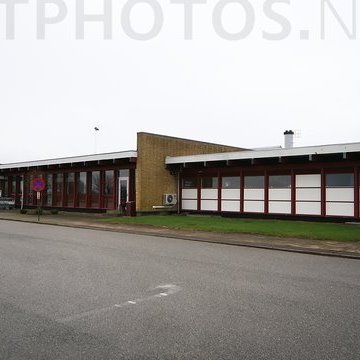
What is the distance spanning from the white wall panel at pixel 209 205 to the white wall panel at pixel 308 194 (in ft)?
17.8

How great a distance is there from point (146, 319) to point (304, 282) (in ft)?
11.7

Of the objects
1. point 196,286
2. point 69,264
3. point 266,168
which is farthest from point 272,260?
point 266,168

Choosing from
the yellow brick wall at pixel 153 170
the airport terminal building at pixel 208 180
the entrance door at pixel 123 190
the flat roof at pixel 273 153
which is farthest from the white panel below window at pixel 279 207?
the entrance door at pixel 123 190

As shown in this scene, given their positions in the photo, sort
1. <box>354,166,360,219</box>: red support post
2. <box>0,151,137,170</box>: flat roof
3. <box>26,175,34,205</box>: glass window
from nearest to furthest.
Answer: <box>354,166,360,219</box>: red support post, <box>0,151,137,170</box>: flat roof, <box>26,175,34,205</box>: glass window

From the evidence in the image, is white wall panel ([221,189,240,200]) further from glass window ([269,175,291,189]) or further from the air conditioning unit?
the air conditioning unit

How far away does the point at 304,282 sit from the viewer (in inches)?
311

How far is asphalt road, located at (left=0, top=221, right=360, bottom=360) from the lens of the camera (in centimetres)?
456

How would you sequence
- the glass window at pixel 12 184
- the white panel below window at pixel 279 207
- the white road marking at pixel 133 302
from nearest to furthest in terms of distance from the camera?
the white road marking at pixel 133 302 → the white panel below window at pixel 279 207 → the glass window at pixel 12 184

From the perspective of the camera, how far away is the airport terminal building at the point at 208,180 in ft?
67.4

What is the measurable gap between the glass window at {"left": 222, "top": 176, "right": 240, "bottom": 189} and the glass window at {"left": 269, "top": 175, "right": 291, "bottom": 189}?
7.21 feet

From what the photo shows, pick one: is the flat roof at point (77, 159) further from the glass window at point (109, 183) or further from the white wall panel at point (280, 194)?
the white wall panel at point (280, 194)

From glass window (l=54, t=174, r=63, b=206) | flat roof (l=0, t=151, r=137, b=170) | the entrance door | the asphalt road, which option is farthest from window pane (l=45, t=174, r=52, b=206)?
the asphalt road

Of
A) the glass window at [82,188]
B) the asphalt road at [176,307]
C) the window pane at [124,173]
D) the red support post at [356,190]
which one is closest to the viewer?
the asphalt road at [176,307]

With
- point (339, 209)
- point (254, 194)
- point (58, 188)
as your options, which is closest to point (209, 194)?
point (254, 194)
